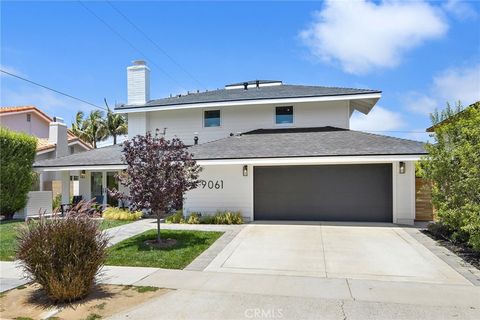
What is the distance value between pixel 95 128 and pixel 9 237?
32155 millimetres

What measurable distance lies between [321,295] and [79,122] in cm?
4346

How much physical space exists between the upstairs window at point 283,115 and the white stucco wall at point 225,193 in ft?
15.8

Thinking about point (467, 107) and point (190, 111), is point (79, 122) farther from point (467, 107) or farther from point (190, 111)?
point (467, 107)

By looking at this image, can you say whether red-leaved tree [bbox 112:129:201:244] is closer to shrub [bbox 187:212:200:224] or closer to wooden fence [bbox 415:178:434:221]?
shrub [bbox 187:212:200:224]

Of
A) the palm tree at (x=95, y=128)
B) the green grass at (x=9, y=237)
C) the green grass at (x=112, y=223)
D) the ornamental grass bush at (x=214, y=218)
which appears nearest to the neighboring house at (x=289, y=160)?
the ornamental grass bush at (x=214, y=218)

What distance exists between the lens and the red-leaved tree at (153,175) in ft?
30.7

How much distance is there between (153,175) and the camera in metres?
9.39

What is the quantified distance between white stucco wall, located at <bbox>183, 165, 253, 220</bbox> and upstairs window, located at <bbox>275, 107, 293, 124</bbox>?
482 centimetres

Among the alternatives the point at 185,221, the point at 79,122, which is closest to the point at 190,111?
the point at 185,221

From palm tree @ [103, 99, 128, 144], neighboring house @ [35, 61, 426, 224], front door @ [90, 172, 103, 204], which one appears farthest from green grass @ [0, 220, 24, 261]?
palm tree @ [103, 99, 128, 144]

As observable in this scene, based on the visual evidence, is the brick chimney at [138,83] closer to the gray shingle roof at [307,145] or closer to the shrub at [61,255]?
the gray shingle roof at [307,145]

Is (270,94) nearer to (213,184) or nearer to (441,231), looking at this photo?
(213,184)

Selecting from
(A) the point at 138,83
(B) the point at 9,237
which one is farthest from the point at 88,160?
(B) the point at 9,237

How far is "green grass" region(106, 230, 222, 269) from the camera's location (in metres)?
8.12
